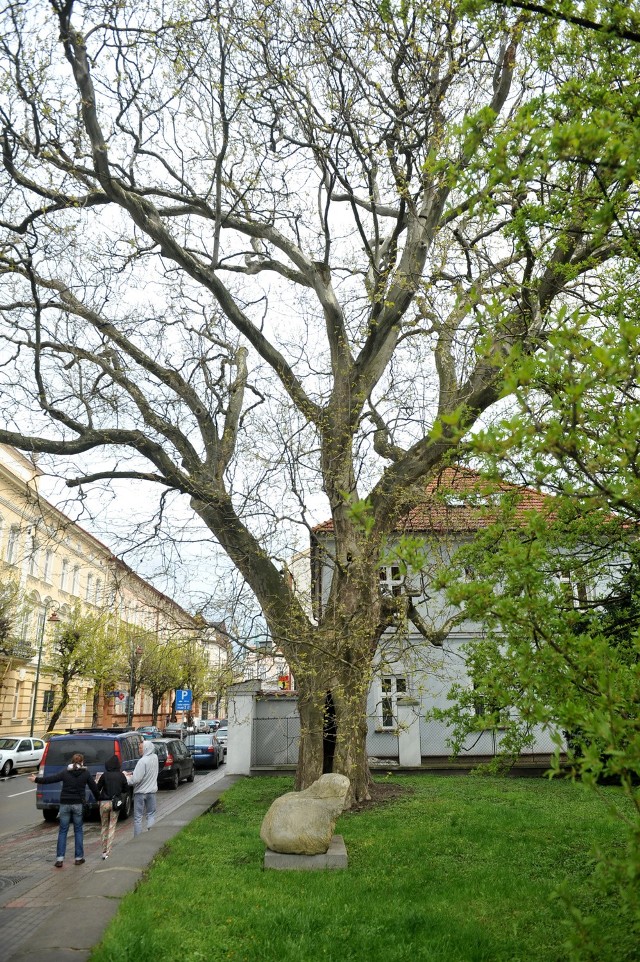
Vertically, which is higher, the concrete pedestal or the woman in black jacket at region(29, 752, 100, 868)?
the woman in black jacket at region(29, 752, 100, 868)

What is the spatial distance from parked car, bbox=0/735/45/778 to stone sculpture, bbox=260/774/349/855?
2249 cm

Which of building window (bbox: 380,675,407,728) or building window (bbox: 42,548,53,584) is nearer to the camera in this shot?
building window (bbox: 380,675,407,728)

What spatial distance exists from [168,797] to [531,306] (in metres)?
18.4

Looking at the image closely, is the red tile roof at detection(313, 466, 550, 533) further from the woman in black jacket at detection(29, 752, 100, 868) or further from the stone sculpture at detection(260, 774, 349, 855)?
the woman in black jacket at detection(29, 752, 100, 868)

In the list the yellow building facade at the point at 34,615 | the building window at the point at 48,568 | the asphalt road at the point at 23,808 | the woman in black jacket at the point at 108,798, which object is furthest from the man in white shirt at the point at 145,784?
the building window at the point at 48,568

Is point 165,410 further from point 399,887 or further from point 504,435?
point 504,435

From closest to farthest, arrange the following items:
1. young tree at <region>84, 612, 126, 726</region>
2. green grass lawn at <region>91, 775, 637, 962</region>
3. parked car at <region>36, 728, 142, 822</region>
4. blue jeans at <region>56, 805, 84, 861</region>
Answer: green grass lawn at <region>91, 775, 637, 962</region>, blue jeans at <region>56, 805, 84, 861</region>, parked car at <region>36, 728, 142, 822</region>, young tree at <region>84, 612, 126, 726</region>

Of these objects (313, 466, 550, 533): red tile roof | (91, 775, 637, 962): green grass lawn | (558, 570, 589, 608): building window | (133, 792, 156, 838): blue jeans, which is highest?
(313, 466, 550, 533): red tile roof

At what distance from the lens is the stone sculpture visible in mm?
9219

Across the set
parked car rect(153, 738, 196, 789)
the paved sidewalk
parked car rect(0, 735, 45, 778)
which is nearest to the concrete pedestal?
the paved sidewalk

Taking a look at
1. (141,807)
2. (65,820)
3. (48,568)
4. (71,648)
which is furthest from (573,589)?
(48,568)

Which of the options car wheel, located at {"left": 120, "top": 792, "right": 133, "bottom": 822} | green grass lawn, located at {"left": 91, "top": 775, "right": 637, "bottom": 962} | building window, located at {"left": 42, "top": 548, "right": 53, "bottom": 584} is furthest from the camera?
building window, located at {"left": 42, "top": 548, "right": 53, "bottom": 584}

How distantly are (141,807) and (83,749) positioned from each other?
437 cm

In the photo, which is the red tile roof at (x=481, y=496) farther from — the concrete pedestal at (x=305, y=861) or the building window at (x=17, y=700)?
the building window at (x=17, y=700)
